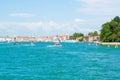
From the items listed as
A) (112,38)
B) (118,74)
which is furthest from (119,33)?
(118,74)

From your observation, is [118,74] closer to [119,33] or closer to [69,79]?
[69,79]

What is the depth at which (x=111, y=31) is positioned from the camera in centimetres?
16150

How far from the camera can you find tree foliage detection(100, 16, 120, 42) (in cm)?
15888

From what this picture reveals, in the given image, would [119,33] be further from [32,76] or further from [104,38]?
[32,76]

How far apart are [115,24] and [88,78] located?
125 m

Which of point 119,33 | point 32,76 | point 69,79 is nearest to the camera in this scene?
point 69,79

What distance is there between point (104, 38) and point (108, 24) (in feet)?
19.9

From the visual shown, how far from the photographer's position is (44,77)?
131ft

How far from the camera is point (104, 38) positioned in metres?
163

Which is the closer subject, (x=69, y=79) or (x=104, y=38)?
(x=69, y=79)

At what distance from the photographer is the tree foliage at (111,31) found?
521 feet

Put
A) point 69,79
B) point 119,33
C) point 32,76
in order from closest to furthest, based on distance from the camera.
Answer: point 69,79, point 32,76, point 119,33

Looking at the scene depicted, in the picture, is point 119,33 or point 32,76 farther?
point 119,33

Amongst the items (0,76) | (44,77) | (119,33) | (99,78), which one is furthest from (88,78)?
(119,33)
